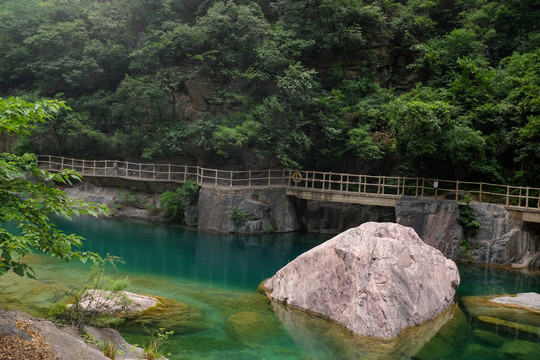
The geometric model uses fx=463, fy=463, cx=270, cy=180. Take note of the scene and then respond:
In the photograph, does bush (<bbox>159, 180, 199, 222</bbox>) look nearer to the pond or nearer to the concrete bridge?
the concrete bridge

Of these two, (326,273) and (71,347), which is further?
(326,273)

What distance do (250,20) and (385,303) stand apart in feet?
62.1

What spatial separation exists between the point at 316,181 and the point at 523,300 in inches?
468

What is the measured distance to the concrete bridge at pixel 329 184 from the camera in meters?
19.1

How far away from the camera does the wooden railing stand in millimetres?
19344

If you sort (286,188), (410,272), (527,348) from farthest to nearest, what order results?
(286,188), (410,272), (527,348)

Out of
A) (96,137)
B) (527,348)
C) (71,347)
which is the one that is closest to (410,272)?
(527,348)

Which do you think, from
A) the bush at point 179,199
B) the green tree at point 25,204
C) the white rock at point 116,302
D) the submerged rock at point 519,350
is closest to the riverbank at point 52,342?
the green tree at point 25,204

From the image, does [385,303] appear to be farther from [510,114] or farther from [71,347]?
[510,114]

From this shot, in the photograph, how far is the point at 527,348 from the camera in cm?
1098

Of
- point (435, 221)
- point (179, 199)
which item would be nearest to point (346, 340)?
point (435, 221)

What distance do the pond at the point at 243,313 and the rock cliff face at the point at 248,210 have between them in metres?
2.71

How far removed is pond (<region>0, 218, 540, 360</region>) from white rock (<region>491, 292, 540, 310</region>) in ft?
2.32

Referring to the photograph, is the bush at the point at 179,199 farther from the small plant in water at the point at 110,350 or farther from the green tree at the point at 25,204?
the green tree at the point at 25,204
